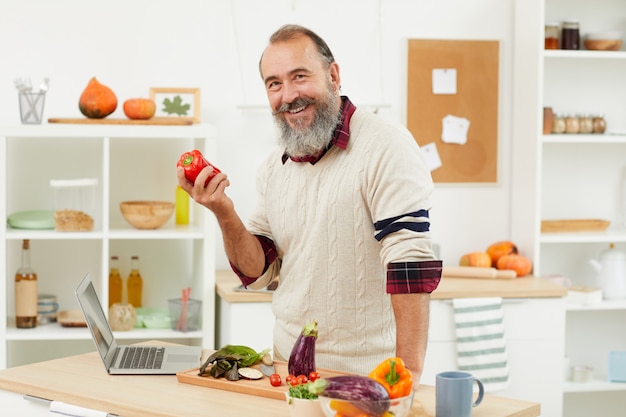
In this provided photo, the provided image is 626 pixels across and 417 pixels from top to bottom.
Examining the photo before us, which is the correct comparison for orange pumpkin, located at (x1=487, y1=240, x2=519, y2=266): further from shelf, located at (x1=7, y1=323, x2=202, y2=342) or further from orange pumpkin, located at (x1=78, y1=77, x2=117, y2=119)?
orange pumpkin, located at (x1=78, y1=77, x2=117, y2=119)

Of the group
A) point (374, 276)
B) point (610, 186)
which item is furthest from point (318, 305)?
point (610, 186)

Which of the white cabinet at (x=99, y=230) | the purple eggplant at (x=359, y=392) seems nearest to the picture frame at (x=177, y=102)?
→ the white cabinet at (x=99, y=230)

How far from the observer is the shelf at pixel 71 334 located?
12.5ft

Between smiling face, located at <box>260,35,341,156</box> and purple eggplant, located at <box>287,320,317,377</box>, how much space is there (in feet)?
1.69

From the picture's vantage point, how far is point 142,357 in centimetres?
253

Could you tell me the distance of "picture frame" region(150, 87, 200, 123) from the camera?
407cm

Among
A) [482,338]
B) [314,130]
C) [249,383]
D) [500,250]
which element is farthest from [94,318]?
[500,250]

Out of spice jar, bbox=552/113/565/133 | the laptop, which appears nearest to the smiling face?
the laptop

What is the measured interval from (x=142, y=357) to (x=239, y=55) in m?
2.05

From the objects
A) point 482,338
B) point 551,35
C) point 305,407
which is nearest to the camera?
point 305,407

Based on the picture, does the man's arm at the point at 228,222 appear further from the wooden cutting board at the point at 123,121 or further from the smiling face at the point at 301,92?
the wooden cutting board at the point at 123,121

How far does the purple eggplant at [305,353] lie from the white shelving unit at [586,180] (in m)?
2.49

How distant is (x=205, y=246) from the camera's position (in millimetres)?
3902

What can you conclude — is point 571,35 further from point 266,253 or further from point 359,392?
point 359,392
